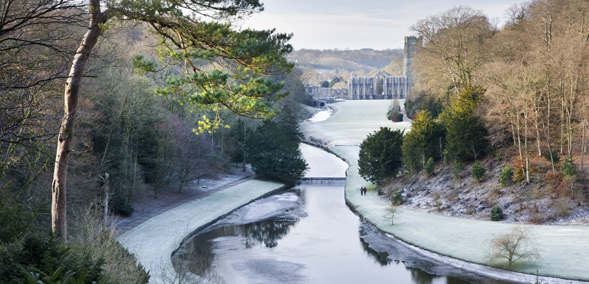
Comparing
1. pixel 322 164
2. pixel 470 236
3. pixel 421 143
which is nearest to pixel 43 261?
pixel 470 236

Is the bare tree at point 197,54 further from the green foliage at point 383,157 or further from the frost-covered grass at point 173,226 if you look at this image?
the green foliage at point 383,157

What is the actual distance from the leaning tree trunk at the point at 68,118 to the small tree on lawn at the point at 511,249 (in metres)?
16.6

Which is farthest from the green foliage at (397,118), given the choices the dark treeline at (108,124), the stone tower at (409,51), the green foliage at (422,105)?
the stone tower at (409,51)

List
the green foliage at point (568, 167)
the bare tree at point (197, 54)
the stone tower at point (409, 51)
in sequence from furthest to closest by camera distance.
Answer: the stone tower at point (409, 51), the green foliage at point (568, 167), the bare tree at point (197, 54)

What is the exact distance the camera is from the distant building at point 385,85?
137m

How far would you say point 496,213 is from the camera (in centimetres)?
2731

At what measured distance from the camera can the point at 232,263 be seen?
22.8 meters

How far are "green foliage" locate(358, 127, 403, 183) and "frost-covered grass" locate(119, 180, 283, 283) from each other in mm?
8041

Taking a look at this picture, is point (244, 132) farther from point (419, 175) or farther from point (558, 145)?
point (558, 145)

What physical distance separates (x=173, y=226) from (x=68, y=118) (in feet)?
63.8

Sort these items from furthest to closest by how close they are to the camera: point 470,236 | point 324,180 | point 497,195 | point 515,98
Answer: point 324,180 < point 497,195 < point 515,98 < point 470,236

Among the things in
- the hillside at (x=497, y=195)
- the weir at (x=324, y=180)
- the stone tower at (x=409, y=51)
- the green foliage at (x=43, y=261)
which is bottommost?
the weir at (x=324, y=180)

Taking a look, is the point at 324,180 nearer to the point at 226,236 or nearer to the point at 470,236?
the point at 226,236

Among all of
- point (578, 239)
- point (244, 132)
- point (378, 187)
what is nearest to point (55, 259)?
point (578, 239)
